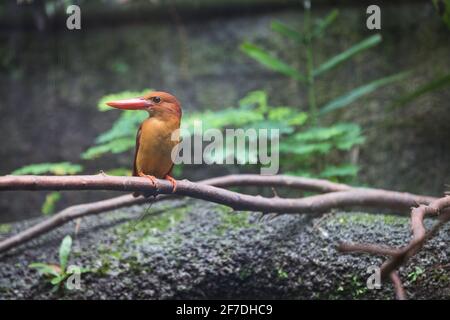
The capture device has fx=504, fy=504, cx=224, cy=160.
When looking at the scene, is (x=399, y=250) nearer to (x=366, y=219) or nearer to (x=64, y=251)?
(x=366, y=219)

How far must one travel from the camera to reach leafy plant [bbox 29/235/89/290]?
6.24 ft

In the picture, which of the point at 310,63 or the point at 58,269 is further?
the point at 310,63

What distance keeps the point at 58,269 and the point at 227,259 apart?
66 centimetres

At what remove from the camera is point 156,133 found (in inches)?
62.9

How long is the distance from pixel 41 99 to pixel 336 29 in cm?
180

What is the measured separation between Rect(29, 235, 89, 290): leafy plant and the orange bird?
0.53m

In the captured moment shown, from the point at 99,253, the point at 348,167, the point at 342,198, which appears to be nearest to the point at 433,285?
the point at 342,198

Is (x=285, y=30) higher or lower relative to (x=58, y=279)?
higher

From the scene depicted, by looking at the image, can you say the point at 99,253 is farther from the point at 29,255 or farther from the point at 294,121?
the point at 294,121

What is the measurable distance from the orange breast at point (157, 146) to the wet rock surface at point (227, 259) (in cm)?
43

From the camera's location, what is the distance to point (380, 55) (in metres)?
2.95

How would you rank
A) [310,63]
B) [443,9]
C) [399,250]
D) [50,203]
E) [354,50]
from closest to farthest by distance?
[399,250]
[443,9]
[50,203]
[354,50]
[310,63]

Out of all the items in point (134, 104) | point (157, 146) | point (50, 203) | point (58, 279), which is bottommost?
point (58, 279)

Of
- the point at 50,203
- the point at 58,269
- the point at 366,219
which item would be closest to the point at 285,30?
the point at 366,219
